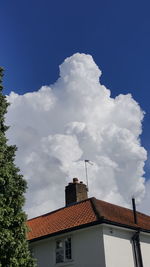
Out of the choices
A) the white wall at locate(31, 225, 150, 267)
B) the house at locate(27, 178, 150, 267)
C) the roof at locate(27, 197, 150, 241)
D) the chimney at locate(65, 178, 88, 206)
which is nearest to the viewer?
the white wall at locate(31, 225, 150, 267)

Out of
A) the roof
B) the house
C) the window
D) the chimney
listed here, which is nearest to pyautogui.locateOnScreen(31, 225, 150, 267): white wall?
the house

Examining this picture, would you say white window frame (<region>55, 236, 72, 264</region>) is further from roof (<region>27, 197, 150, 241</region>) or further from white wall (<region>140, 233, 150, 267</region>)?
white wall (<region>140, 233, 150, 267</region>)

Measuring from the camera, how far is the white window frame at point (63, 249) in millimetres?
18766

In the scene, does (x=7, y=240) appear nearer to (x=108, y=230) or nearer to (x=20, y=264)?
(x=20, y=264)

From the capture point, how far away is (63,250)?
1908cm

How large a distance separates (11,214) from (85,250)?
269 inches

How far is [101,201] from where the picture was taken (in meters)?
23.3

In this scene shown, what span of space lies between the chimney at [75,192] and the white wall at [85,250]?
481 centimetres

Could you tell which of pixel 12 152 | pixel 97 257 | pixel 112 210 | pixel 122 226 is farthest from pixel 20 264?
pixel 112 210

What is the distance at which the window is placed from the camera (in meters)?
18.8

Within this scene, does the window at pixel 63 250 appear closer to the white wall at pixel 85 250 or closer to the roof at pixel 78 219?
the white wall at pixel 85 250

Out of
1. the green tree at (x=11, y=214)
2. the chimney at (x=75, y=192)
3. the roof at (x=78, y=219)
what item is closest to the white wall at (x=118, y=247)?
the roof at (x=78, y=219)

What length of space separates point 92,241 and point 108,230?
1.10 metres

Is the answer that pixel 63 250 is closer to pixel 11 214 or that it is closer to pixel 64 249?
pixel 64 249
